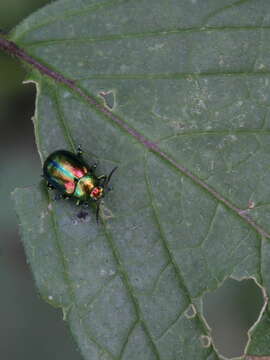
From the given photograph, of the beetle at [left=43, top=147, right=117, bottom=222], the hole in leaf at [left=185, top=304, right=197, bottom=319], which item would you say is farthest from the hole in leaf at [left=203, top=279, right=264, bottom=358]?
the beetle at [left=43, top=147, right=117, bottom=222]

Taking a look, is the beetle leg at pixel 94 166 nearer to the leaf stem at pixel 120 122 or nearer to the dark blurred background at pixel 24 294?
the leaf stem at pixel 120 122

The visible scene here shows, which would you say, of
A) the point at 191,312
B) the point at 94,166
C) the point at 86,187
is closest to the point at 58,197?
the point at 86,187

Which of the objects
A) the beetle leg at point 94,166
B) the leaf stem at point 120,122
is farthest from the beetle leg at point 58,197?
the leaf stem at point 120,122

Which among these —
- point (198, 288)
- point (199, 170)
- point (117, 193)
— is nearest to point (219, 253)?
point (198, 288)

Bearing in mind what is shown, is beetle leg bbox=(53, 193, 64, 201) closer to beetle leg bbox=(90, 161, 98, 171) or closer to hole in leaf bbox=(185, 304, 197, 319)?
beetle leg bbox=(90, 161, 98, 171)

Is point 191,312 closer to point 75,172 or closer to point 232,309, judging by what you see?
point 75,172

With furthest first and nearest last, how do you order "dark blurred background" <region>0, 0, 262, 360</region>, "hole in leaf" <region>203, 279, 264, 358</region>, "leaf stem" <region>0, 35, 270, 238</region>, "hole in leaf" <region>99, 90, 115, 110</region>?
"dark blurred background" <region>0, 0, 262, 360</region> < "hole in leaf" <region>203, 279, 264, 358</region> < "hole in leaf" <region>99, 90, 115, 110</region> < "leaf stem" <region>0, 35, 270, 238</region>
